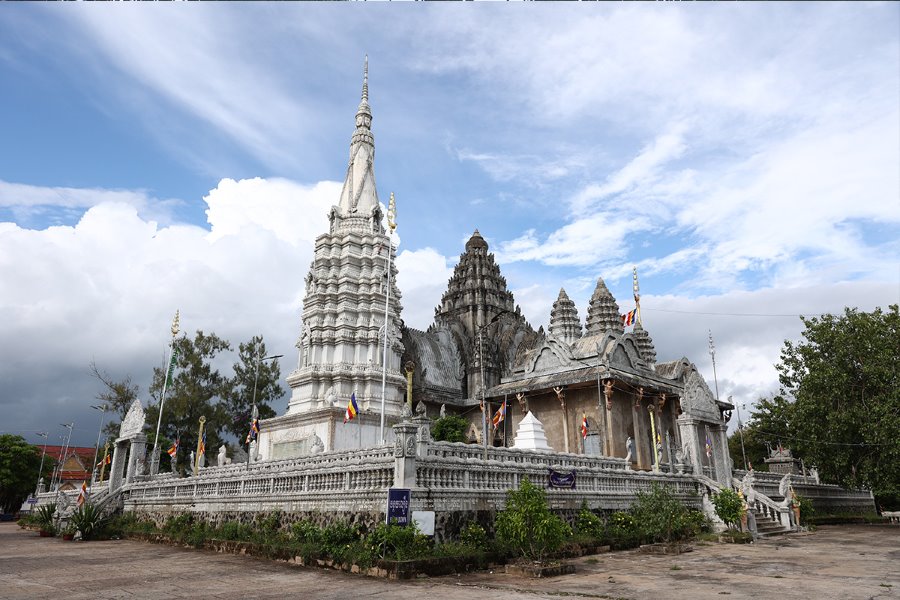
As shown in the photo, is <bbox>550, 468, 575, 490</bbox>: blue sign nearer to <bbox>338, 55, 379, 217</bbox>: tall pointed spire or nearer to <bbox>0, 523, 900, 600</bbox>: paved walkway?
<bbox>0, 523, 900, 600</bbox>: paved walkway

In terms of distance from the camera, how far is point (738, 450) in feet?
201

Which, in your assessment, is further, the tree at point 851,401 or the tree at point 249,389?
the tree at point 249,389

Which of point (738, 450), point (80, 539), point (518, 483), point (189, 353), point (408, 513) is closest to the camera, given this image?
point (408, 513)

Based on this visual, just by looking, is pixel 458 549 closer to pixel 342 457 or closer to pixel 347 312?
pixel 342 457

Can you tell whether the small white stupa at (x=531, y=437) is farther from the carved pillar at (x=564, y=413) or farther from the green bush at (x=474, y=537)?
the carved pillar at (x=564, y=413)

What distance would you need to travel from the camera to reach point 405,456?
13.5 metres

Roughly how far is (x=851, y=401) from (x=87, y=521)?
34751 millimetres

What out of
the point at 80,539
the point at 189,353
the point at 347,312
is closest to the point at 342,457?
the point at 80,539

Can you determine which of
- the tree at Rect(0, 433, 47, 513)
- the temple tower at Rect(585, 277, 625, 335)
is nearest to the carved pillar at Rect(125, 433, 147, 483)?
the tree at Rect(0, 433, 47, 513)

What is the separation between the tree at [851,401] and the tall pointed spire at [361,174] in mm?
29319

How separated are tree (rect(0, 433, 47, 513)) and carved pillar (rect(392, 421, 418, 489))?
53918 millimetres

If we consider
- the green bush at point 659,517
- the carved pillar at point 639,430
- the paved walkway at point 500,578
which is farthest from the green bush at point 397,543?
the carved pillar at point 639,430

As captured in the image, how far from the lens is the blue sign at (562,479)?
17.3m

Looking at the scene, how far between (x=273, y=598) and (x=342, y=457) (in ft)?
24.1
